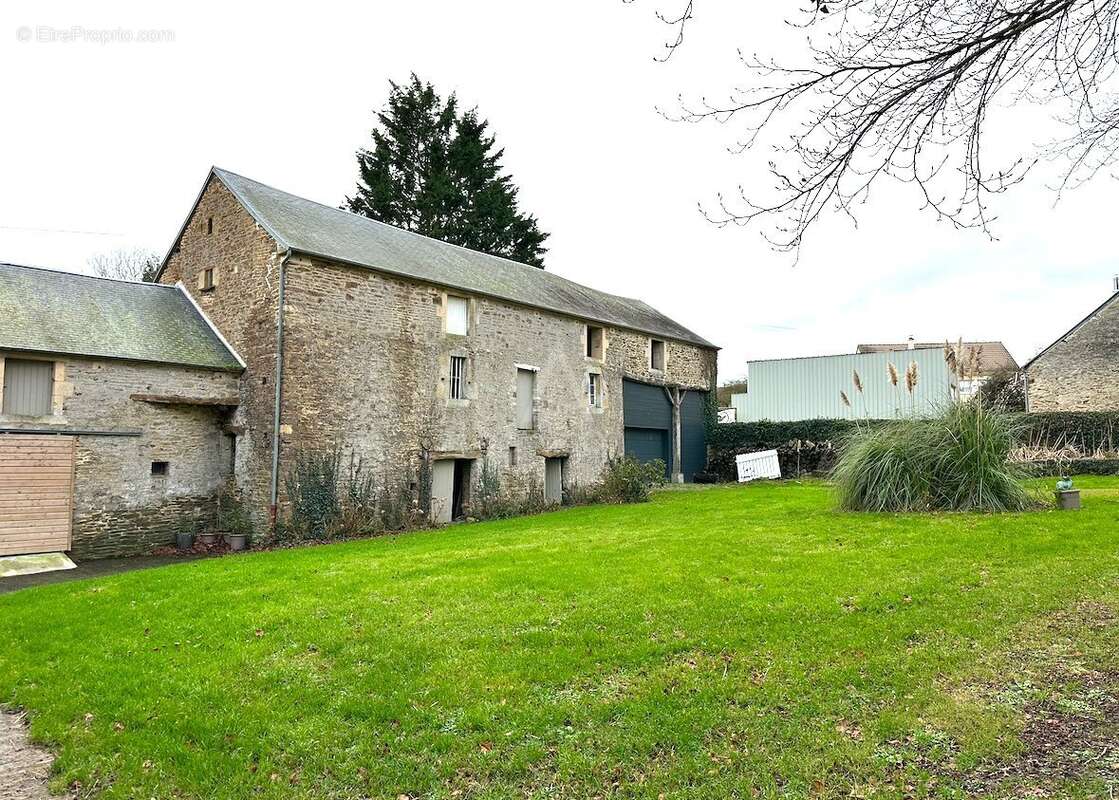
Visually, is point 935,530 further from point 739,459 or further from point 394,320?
point 739,459

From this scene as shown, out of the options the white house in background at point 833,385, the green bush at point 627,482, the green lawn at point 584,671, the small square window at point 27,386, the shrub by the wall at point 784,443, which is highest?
the white house in background at point 833,385

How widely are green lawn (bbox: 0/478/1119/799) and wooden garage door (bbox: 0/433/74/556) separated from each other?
429cm

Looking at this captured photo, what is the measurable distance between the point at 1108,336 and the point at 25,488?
29.2 m

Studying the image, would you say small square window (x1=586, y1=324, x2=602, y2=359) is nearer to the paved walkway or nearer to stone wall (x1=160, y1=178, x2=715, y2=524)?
stone wall (x1=160, y1=178, x2=715, y2=524)

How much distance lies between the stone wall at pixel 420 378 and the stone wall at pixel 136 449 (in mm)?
2146

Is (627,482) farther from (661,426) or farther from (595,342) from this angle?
(661,426)

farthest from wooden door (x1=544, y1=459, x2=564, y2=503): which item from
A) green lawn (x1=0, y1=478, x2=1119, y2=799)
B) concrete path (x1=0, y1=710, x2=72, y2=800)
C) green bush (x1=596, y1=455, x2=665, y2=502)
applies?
concrete path (x1=0, y1=710, x2=72, y2=800)

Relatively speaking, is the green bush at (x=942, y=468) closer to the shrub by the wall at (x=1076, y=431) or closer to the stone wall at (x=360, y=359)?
the stone wall at (x=360, y=359)

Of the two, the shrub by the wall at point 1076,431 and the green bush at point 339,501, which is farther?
the shrub by the wall at point 1076,431

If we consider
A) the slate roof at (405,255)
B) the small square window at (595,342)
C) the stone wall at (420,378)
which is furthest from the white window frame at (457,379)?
the small square window at (595,342)

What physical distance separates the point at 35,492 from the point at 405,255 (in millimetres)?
8672

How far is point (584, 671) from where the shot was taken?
4.45 m

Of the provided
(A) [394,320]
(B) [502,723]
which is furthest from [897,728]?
(A) [394,320]

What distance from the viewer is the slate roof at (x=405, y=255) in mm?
14023
